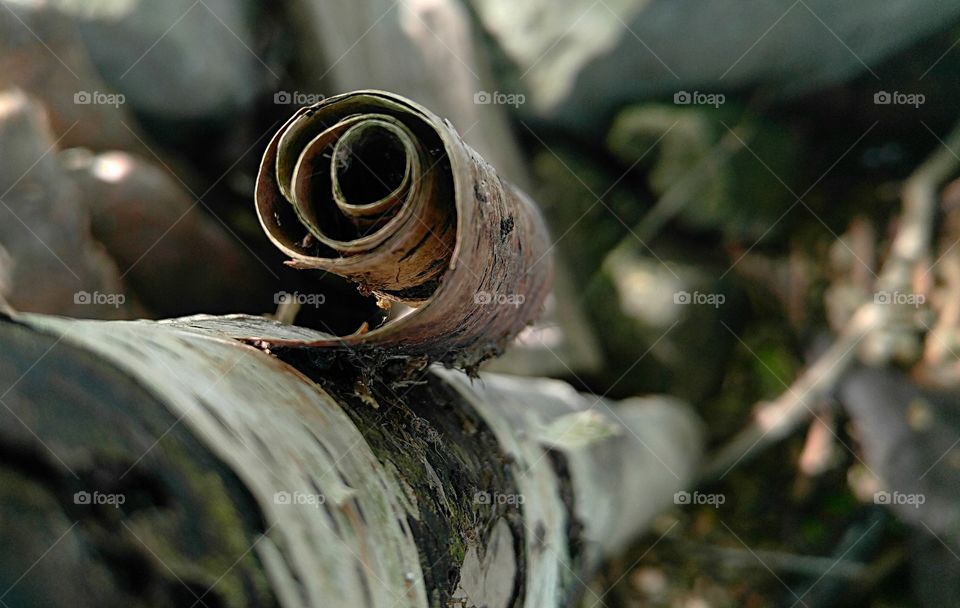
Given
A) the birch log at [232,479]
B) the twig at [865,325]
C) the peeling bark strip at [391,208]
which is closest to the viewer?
the birch log at [232,479]

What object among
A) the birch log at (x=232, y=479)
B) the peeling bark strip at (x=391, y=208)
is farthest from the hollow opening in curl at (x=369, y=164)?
the birch log at (x=232, y=479)

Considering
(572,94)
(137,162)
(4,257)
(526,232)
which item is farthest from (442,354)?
(572,94)

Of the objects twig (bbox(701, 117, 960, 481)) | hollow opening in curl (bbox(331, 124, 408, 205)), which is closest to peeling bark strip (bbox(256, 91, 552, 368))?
hollow opening in curl (bbox(331, 124, 408, 205))

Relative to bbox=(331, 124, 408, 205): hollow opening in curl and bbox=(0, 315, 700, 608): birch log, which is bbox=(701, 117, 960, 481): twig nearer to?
bbox=(0, 315, 700, 608): birch log

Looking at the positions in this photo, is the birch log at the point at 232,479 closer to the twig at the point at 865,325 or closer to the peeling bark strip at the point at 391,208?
the peeling bark strip at the point at 391,208

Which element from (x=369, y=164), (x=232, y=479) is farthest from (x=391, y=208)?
(x=232, y=479)

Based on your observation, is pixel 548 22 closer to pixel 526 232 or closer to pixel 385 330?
Answer: pixel 526 232
